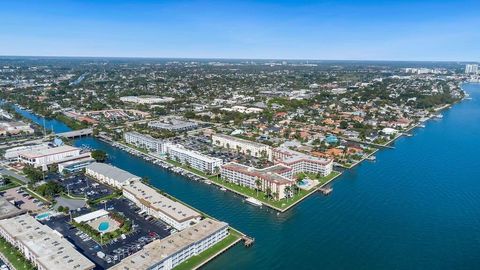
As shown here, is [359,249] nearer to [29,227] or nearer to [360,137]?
[29,227]

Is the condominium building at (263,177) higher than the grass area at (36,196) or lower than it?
higher

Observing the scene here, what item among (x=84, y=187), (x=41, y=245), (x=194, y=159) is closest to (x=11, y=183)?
(x=84, y=187)

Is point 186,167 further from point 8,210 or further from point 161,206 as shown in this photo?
point 8,210

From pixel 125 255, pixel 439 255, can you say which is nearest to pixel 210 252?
pixel 125 255

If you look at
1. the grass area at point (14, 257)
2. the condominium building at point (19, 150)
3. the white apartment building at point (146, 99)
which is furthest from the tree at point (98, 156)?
the white apartment building at point (146, 99)

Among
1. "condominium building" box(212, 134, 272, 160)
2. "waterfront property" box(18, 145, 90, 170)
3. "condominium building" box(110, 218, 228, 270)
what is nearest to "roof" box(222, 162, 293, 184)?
"condominium building" box(212, 134, 272, 160)

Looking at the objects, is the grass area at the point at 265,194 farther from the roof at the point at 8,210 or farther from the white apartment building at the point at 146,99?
the white apartment building at the point at 146,99

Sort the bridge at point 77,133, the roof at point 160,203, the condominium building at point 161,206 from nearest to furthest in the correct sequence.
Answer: the condominium building at point 161,206
the roof at point 160,203
the bridge at point 77,133
